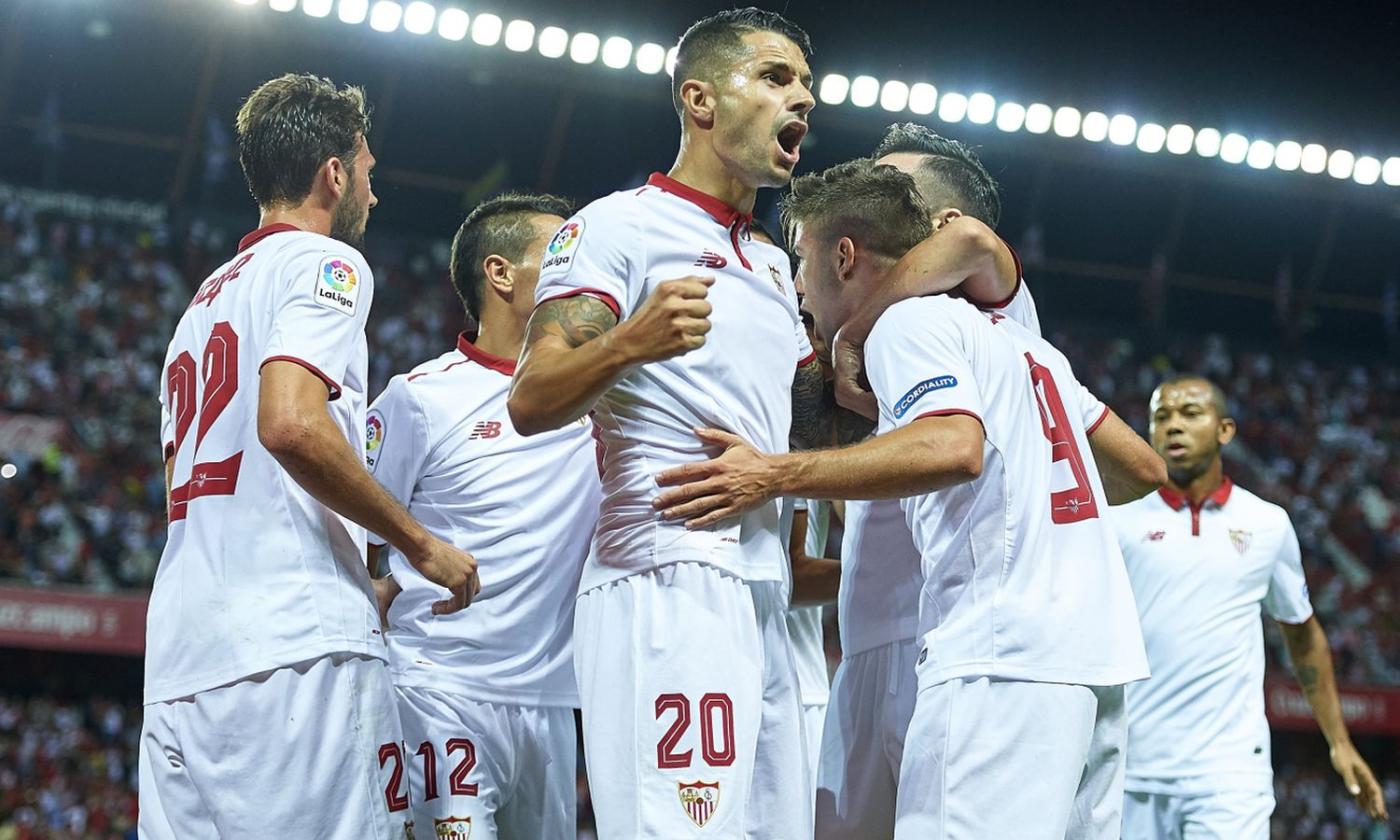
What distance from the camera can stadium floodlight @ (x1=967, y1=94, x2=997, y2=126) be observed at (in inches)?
798

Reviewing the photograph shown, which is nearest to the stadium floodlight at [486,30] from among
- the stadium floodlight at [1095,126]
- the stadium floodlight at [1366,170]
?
the stadium floodlight at [1095,126]

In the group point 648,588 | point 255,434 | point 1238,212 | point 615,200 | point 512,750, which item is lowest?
point 512,750

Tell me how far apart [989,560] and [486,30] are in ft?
53.6

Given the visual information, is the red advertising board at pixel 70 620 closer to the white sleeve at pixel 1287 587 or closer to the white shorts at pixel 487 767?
the white sleeve at pixel 1287 587

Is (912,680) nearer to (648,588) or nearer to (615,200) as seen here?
(648,588)

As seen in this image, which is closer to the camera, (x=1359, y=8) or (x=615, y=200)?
(x=615, y=200)

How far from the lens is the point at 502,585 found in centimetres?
425

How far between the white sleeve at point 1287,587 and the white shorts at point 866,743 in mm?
3651

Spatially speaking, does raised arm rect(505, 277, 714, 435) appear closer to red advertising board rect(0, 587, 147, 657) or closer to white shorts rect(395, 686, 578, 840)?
white shorts rect(395, 686, 578, 840)

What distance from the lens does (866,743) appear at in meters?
3.92

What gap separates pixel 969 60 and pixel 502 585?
1755 centimetres

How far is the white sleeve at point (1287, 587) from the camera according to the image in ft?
22.7

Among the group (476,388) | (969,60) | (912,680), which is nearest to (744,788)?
(912,680)

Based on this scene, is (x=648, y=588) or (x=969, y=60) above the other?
(x=969, y=60)
